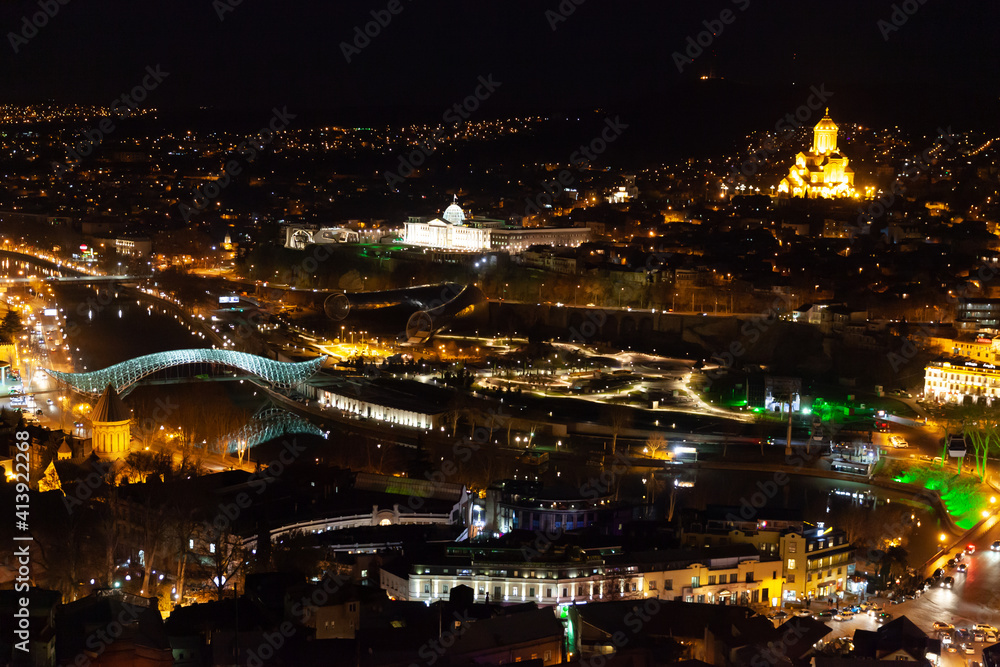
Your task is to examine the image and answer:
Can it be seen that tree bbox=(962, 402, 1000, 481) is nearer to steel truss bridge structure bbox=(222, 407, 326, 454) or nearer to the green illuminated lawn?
the green illuminated lawn

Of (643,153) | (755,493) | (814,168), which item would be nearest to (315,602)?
(755,493)

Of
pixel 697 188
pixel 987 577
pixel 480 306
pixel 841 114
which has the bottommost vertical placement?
pixel 987 577

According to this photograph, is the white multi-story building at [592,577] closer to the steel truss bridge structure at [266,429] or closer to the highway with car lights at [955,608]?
the highway with car lights at [955,608]

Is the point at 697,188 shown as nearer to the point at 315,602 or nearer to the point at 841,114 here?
the point at 841,114

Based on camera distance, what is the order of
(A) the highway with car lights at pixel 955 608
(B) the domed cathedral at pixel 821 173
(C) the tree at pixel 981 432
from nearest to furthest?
(A) the highway with car lights at pixel 955 608 < (C) the tree at pixel 981 432 < (B) the domed cathedral at pixel 821 173

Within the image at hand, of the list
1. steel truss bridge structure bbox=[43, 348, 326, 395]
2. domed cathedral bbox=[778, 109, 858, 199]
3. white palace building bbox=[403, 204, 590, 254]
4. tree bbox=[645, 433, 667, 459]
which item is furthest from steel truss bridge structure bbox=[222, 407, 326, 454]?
domed cathedral bbox=[778, 109, 858, 199]

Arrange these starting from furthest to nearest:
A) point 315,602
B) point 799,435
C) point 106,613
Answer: point 799,435
point 315,602
point 106,613

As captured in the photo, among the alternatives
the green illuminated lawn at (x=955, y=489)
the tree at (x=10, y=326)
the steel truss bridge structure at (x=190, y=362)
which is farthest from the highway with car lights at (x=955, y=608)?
the tree at (x=10, y=326)
